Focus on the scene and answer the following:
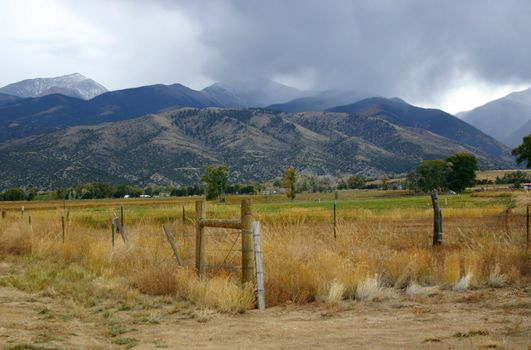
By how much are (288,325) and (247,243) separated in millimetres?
2152

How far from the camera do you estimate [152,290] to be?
12.2m

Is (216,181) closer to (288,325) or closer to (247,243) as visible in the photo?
(247,243)

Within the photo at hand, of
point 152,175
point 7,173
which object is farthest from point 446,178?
point 7,173

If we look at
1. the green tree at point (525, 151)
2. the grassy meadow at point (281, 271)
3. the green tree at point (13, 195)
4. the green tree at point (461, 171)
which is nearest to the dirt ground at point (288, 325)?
the grassy meadow at point (281, 271)

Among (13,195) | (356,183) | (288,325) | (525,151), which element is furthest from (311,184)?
(288,325)

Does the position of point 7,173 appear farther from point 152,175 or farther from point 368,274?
point 368,274

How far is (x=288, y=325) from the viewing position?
9031mm

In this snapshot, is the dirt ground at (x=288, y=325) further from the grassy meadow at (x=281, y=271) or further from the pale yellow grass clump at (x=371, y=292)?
the grassy meadow at (x=281, y=271)

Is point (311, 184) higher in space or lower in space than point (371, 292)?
higher

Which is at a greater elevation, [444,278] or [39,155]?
[39,155]

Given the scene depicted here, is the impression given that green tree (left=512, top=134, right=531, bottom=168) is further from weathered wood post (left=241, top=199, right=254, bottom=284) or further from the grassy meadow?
weathered wood post (left=241, top=199, right=254, bottom=284)

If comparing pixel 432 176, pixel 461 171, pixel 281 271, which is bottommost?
pixel 281 271

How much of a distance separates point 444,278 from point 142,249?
840cm

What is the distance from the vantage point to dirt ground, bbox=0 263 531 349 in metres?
7.70
